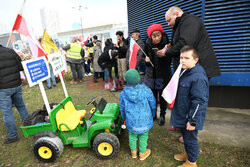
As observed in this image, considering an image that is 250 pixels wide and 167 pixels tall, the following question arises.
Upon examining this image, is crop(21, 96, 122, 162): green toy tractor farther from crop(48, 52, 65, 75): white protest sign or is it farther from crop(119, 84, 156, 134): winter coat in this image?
crop(48, 52, 65, 75): white protest sign

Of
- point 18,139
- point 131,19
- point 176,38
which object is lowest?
point 18,139

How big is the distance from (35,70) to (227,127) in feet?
13.0

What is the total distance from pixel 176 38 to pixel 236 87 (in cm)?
269

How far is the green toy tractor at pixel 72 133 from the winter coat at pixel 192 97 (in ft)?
3.75

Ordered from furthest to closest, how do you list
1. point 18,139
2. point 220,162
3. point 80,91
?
point 80,91 → point 18,139 → point 220,162

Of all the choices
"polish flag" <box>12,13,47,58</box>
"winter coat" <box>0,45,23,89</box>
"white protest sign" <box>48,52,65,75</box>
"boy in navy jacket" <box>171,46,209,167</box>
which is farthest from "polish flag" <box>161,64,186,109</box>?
"winter coat" <box>0,45,23,89</box>

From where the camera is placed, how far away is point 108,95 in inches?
236

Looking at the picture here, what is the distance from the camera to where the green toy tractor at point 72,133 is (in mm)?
2611

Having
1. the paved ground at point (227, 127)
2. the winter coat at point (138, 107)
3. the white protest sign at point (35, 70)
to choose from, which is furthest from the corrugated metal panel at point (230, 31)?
the white protest sign at point (35, 70)

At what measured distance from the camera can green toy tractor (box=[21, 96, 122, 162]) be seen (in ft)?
8.57

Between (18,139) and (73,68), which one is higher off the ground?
(73,68)

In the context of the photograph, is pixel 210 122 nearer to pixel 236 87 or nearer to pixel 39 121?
pixel 236 87

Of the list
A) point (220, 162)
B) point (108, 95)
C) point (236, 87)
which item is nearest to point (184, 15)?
point (220, 162)

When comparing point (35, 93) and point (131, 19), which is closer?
point (35, 93)
